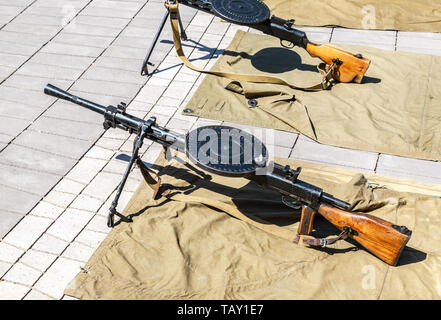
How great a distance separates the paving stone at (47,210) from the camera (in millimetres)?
6449

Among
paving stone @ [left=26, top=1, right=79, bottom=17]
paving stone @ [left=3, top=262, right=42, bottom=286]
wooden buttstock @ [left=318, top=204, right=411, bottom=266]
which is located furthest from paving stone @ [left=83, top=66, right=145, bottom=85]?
wooden buttstock @ [left=318, top=204, right=411, bottom=266]

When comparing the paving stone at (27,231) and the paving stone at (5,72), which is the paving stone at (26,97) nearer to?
the paving stone at (5,72)

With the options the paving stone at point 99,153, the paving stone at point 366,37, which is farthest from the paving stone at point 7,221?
the paving stone at point 366,37

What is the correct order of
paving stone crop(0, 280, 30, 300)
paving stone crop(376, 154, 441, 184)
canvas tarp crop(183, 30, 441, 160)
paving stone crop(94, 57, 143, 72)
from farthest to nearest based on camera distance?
paving stone crop(94, 57, 143, 72) < canvas tarp crop(183, 30, 441, 160) < paving stone crop(376, 154, 441, 184) < paving stone crop(0, 280, 30, 300)

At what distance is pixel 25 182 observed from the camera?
22.6 ft

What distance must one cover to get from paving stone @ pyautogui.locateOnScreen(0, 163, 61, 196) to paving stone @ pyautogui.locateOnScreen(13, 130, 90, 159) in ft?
1.56

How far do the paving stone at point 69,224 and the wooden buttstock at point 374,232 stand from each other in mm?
2800

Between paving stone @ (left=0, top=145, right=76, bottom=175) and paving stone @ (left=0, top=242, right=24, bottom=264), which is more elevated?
paving stone @ (left=0, top=145, right=76, bottom=175)

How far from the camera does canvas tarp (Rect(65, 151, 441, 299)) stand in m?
5.45

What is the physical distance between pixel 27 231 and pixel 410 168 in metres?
5.00

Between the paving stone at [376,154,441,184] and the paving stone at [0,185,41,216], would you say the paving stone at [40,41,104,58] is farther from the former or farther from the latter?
the paving stone at [376,154,441,184]

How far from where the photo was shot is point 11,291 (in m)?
5.58
